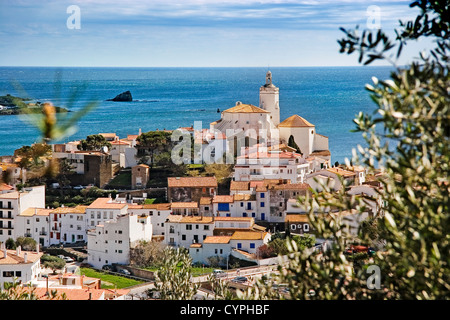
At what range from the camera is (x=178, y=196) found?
1881cm

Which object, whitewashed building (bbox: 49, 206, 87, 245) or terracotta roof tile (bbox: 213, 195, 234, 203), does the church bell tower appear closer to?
terracotta roof tile (bbox: 213, 195, 234, 203)

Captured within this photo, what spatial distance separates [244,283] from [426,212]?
10187 millimetres

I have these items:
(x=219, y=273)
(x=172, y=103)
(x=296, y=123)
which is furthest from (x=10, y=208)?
(x=172, y=103)

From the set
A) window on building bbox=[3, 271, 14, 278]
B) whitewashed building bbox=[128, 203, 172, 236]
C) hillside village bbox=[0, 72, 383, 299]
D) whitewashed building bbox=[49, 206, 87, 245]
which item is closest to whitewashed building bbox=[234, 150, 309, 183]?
hillside village bbox=[0, 72, 383, 299]

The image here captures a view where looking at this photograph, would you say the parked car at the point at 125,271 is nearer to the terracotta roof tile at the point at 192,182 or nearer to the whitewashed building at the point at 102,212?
the whitewashed building at the point at 102,212

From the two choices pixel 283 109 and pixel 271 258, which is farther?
pixel 283 109

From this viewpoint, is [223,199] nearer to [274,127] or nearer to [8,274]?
[8,274]

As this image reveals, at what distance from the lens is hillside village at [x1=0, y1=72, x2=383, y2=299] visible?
54.0ft

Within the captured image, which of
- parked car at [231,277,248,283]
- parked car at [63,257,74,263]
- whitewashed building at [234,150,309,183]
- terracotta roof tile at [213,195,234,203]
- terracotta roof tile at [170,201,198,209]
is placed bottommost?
parked car at [231,277,248,283]

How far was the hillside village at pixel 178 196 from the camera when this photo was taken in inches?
648

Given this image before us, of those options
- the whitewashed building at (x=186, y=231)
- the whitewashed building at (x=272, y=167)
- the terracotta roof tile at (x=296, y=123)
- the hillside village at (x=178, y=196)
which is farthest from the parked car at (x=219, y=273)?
the terracotta roof tile at (x=296, y=123)
